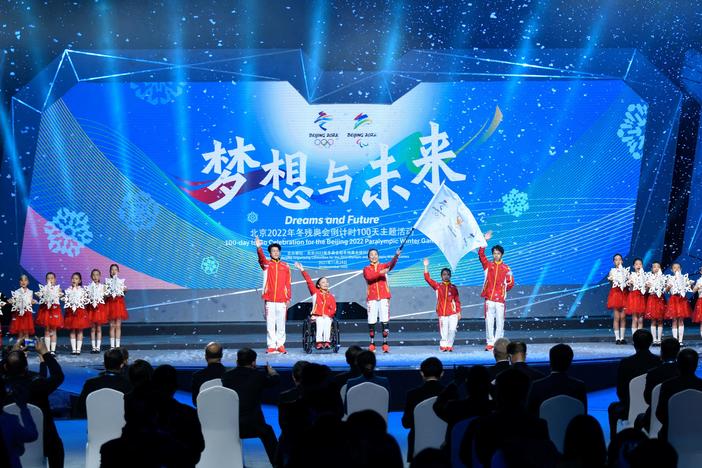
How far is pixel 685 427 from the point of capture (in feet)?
13.0

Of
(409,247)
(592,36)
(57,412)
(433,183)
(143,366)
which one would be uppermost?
(592,36)

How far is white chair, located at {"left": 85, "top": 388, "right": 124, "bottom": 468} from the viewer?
439 cm

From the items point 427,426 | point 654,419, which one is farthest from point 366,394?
point 654,419

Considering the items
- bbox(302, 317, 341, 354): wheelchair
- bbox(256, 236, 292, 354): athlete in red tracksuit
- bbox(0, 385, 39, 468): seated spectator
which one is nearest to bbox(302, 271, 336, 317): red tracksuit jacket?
bbox(302, 317, 341, 354): wheelchair

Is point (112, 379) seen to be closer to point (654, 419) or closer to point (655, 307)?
point (654, 419)

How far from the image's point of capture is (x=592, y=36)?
12.0 metres

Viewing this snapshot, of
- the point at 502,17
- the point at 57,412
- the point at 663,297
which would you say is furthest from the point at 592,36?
the point at 57,412

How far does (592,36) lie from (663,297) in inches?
140

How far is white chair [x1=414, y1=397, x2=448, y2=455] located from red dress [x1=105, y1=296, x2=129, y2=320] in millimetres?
7060

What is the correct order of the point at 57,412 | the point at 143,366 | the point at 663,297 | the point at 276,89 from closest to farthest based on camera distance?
1. the point at 143,366
2. the point at 57,412
3. the point at 663,297
4. the point at 276,89

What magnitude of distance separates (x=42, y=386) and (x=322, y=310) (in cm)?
584

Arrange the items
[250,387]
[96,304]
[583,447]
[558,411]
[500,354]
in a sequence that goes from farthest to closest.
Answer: [96,304] → [500,354] → [250,387] → [558,411] → [583,447]

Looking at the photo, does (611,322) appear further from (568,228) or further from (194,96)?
(194,96)

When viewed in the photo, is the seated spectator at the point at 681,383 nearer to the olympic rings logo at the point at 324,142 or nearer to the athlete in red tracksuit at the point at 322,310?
the athlete in red tracksuit at the point at 322,310
